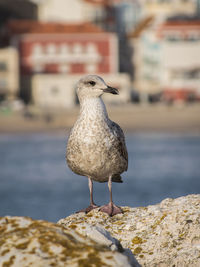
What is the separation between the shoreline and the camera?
111 m

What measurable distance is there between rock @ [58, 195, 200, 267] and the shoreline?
101761 millimetres

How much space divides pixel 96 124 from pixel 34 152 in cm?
7998

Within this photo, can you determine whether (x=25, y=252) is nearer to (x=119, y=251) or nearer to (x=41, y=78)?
(x=119, y=251)

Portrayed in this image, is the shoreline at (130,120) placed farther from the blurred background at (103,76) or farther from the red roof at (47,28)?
the red roof at (47,28)

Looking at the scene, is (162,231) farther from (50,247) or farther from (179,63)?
(179,63)

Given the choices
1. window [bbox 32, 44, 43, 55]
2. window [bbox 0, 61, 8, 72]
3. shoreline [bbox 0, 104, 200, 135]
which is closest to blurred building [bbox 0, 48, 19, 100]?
window [bbox 0, 61, 8, 72]

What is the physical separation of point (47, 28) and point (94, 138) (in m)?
125

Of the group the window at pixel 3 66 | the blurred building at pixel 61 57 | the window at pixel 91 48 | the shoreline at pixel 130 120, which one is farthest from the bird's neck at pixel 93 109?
the window at pixel 91 48

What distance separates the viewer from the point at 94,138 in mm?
7895

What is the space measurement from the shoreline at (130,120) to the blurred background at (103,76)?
16 cm

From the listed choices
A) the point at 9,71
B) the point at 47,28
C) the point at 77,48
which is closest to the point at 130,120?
the point at 77,48

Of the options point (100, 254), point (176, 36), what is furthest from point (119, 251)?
point (176, 36)

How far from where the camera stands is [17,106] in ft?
371

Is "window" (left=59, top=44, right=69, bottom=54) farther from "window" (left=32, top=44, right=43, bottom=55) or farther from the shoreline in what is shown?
the shoreline
